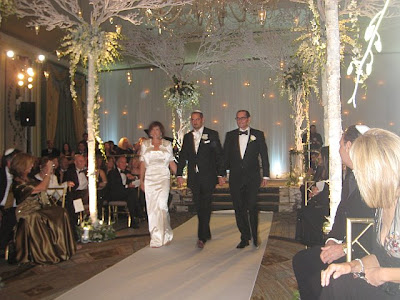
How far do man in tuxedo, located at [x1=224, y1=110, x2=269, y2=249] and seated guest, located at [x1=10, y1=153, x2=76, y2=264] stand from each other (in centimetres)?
209

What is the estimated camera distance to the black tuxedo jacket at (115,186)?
7.27 m

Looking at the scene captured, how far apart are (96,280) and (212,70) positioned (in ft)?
42.3

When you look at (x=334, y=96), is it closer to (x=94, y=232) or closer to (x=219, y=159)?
(x=219, y=159)

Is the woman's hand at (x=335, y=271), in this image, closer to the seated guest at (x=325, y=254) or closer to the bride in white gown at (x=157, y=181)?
the seated guest at (x=325, y=254)

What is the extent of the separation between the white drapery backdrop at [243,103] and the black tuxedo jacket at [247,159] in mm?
9716

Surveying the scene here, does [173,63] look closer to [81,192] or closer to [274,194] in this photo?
[274,194]

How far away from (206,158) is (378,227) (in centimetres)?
357

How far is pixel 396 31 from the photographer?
41.5 ft

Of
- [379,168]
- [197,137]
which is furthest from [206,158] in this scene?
[379,168]

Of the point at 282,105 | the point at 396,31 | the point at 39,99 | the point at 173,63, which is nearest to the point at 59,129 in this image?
the point at 39,99

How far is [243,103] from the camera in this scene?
1614 cm

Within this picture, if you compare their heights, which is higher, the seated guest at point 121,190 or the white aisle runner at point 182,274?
the seated guest at point 121,190

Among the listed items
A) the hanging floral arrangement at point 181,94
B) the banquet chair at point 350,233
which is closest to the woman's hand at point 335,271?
the banquet chair at point 350,233

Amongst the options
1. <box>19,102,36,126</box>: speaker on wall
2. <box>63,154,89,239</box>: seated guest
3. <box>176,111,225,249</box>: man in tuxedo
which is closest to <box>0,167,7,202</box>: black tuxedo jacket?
<box>63,154,89,239</box>: seated guest
